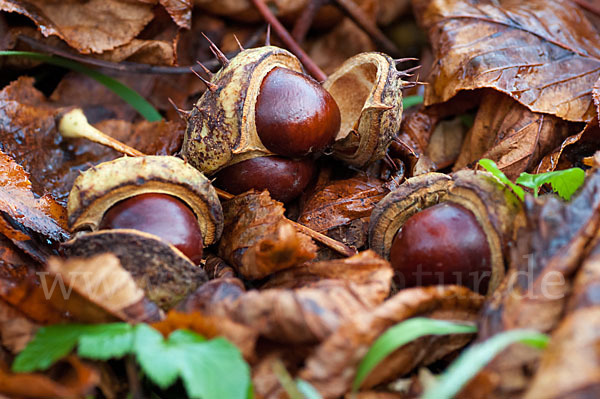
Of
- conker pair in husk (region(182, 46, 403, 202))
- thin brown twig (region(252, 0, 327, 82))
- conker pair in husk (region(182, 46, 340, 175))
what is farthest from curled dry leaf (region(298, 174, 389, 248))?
thin brown twig (region(252, 0, 327, 82))

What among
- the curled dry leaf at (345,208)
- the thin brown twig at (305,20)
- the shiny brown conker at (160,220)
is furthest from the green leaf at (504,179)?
the thin brown twig at (305,20)

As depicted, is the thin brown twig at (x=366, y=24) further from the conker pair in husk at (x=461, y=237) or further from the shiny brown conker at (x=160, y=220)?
the shiny brown conker at (x=160, y=220)

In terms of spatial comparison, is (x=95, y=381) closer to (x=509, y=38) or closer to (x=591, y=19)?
(x=509, y=38)

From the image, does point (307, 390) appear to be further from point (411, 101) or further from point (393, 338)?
point (411, 101)

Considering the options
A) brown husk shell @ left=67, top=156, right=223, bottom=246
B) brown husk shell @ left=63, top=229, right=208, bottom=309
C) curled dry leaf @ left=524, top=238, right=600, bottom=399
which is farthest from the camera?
brown husk shell @ left=67, top=156, right=223, bottom=246

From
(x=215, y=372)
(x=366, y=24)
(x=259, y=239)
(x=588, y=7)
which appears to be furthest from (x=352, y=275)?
(x=588, y=7)

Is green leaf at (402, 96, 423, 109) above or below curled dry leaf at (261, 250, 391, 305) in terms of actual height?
above

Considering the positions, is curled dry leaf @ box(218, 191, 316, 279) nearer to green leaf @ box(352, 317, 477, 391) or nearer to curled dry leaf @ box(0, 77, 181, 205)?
green leaf @ box(352, 317, 477, 391)
